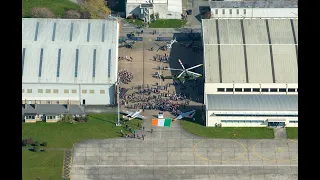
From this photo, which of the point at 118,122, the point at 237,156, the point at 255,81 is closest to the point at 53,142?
the point at 118,122

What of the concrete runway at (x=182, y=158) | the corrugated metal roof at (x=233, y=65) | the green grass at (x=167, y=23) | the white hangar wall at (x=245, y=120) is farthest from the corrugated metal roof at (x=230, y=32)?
the concrete runway at (x=182, y=158)

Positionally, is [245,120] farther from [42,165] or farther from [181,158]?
[42,165]

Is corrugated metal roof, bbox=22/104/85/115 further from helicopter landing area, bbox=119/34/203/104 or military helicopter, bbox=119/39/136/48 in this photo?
military helicopter, bbox=119/39/136/48

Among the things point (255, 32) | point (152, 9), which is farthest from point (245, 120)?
point (152, 9)

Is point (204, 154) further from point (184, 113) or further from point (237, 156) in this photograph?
point (184, 113)

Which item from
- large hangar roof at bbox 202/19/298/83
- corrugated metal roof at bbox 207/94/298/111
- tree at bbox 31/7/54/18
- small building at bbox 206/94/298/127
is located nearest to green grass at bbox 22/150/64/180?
small building at bbox 206/94/298/127

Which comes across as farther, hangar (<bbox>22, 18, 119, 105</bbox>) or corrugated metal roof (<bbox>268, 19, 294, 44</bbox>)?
corrugated metal roof (<bbox>268, 19, 294, 44</bbox>)
